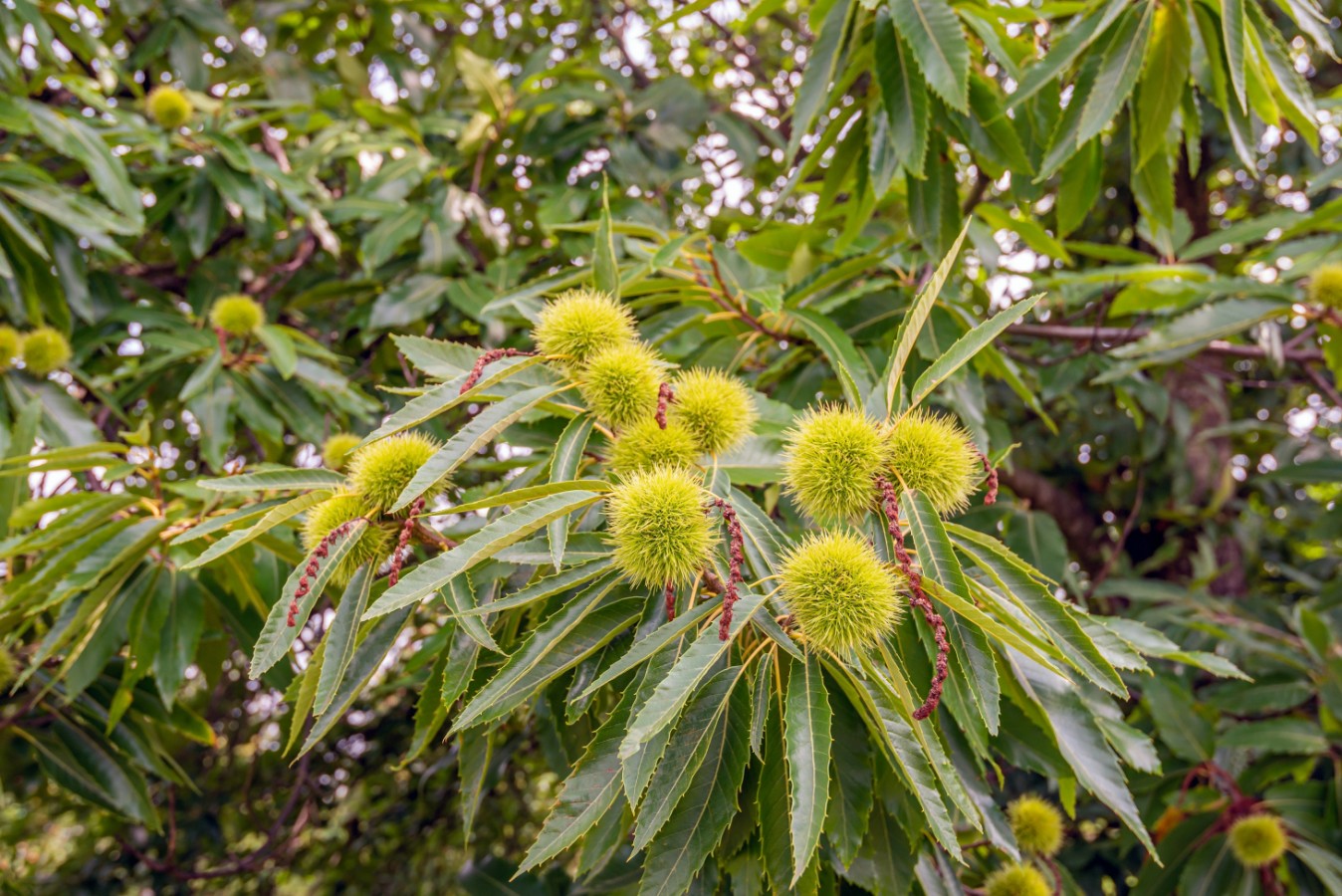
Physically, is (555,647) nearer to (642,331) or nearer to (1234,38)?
(642,331)

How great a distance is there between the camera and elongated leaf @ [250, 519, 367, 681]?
2.79 feet

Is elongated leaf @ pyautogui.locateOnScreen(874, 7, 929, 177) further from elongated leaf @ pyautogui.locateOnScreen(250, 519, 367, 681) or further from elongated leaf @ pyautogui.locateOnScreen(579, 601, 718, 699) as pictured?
elongated leaf @ pyautogui.locateOnScreen(250, 519, 367, 681)

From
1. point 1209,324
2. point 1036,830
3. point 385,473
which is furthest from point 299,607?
point 1209,324

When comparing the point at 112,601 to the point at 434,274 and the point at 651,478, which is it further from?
the point at 651,478

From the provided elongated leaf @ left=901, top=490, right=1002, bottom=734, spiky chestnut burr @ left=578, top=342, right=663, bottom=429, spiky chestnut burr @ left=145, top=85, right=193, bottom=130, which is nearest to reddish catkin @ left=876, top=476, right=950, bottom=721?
elongated leaf @ left=901, top=490, right=1002, bottom=734

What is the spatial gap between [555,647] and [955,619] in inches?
15.4

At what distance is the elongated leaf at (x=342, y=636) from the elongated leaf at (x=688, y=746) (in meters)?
0.32

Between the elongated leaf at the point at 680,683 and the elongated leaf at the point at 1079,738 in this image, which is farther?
the elongated leaf at the point at 1079,738

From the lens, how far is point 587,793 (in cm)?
83

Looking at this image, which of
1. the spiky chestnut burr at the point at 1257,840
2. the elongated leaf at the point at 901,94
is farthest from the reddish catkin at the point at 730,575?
the spiky chestnut burr at the point at 1257,840

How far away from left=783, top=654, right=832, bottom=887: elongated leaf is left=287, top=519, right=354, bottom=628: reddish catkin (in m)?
0.46

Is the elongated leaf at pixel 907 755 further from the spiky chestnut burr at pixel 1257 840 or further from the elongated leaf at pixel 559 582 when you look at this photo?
the spiky chestnut burr at pixel 1257 840

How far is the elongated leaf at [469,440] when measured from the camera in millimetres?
816

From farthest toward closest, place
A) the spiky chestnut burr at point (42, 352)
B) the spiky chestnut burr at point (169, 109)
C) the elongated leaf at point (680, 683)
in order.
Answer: the spiky chestnut burr at point (169, 109)
the spiky chestnut burr at point (42, 352)
the elongated leaf at point (680, 683)
